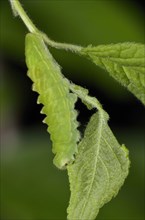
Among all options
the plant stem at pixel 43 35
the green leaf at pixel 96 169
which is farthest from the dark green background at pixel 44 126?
the plant stem at pixel 43 35

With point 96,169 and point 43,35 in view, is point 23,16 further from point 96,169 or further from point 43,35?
point 96,169

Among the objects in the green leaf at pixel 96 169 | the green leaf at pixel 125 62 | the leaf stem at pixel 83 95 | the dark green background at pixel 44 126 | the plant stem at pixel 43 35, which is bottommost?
the green leaf at pixel 96 169

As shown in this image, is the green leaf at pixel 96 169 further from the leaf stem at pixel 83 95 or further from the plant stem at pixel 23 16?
the plant stem at pixel 23 16

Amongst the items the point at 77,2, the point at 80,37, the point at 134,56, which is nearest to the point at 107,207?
the point at 80,37

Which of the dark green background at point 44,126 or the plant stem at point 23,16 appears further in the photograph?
the dark green background at point 44,126

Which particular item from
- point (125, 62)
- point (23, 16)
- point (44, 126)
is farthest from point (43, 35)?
point (44, 126)
